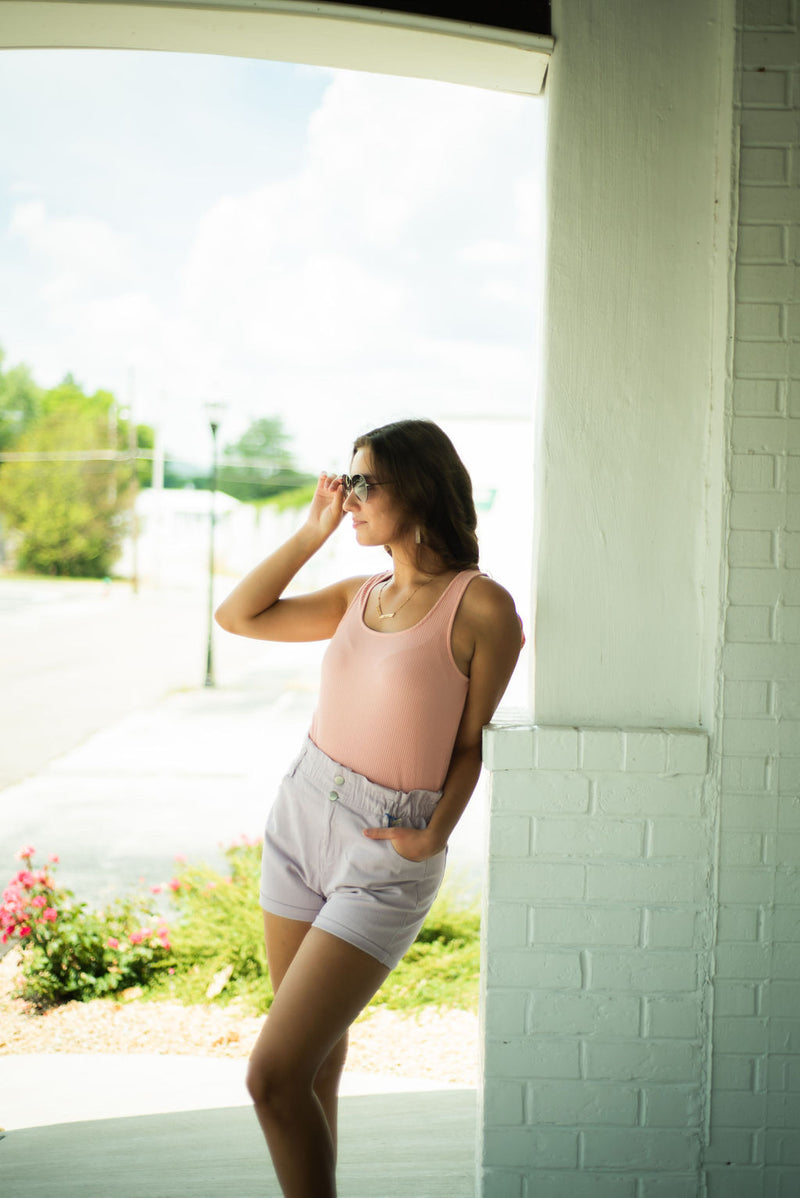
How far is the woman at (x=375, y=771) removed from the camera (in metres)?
1.55

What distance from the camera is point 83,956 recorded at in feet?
13.8

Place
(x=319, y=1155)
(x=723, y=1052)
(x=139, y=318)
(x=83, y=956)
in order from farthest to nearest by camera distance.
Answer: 1. (x=139, y=318)
2. (x=83, y=956)
3. (x=723, y=1052)
4. (x=319, y=1155)

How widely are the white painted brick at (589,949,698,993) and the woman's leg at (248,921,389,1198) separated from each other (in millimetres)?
533

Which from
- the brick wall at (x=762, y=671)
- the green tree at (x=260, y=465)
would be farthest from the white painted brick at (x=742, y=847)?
the green tree at (x=260, y=465)

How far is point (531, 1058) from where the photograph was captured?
1.89 m

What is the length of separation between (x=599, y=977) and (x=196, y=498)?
140 feet

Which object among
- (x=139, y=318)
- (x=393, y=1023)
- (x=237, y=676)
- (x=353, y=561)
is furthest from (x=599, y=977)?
(x=139, y=318)

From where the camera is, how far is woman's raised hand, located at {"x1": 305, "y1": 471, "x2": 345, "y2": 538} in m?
1.90

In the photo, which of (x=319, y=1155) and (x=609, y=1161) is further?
(x=609, y=1161)

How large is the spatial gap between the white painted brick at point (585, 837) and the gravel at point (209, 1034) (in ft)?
6.37

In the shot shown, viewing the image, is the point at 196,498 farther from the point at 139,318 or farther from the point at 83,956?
the point at 83,956

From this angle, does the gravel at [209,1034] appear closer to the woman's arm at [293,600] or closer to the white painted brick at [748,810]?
the white painted brick at [748,810]

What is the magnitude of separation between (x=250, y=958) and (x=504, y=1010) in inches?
103

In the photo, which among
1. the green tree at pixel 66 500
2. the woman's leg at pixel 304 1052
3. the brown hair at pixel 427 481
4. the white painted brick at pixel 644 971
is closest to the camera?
the woman's leg at pixel 304 1052
